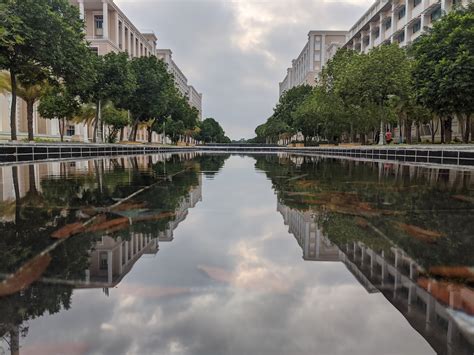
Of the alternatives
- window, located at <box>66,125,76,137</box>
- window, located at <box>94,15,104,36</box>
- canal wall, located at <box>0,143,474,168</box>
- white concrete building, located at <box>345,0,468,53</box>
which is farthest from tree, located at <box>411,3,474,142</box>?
window, located at <box>94,15,104,36</box>

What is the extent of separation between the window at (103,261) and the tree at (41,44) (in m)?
17.2

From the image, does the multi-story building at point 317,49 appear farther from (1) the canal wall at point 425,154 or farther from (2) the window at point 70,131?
(1) the canal wall at point 425,154

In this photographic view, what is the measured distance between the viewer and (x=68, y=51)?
21.4 m

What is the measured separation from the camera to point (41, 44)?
19.4 metres

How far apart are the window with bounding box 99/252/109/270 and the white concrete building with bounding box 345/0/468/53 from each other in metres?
43.3

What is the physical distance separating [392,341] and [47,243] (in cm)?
275

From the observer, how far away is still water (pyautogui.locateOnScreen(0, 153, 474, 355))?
1938mm

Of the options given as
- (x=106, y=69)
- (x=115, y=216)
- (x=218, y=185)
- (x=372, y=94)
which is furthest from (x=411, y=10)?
(x=115, y=216)

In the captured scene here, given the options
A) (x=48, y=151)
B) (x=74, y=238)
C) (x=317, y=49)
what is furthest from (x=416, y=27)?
(x=317, y=49)

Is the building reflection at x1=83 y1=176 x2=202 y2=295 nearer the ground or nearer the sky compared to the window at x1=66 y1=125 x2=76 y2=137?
nearer the ground

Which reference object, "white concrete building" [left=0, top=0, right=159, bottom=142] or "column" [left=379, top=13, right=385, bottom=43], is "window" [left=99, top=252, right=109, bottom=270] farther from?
"column" [left=379, top=13, right=385, bottom=43]

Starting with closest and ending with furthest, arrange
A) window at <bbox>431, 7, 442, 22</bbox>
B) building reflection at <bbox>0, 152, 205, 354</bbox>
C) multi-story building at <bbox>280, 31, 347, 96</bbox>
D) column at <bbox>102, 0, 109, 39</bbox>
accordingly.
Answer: building reflection at <bbox>0, 152, 205, 354</bbox> < window at <bbox>431, 7, 442, 22</bbox> < column at <bbox>102, 0, 109, 39</bbox> < multi-story building at <bbox>280, 31, 347, 96</bbox>

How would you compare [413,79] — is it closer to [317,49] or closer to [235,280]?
[235,280]

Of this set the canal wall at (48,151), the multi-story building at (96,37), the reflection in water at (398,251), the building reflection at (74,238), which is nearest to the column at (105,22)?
the multi-story building at (96,37)
